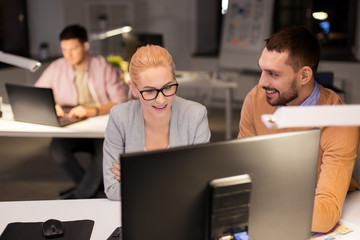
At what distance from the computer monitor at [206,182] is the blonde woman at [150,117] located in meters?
0.70

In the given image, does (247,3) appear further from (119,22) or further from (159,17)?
(119,22)

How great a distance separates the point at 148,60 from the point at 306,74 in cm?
58

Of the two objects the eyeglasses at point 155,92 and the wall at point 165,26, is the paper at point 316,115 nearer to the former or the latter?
the eyeglasses at point 155,92

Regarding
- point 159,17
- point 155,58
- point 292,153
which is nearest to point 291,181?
point 292,153

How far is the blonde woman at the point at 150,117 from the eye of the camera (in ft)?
5.76

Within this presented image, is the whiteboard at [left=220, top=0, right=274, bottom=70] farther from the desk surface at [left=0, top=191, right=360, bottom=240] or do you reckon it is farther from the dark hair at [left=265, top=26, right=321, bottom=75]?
the desk surface at [left=0, top=191, right=360, bottom=240]

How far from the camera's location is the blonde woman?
1756 mm

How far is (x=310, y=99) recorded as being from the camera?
1773 millimetres

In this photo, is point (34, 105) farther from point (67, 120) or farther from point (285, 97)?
point (285, 97)

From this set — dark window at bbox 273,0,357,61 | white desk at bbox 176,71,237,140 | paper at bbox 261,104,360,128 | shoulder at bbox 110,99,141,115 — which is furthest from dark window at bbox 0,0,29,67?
paper at bbox 261,104,360,128

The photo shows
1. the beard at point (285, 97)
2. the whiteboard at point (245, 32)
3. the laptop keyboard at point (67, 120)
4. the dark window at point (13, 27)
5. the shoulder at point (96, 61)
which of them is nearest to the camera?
the beard at point (285, 97)

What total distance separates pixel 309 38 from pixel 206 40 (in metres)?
5.52

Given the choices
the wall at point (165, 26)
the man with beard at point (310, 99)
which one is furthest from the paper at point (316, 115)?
the wall at point (165, 26)

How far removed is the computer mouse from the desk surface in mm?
94
